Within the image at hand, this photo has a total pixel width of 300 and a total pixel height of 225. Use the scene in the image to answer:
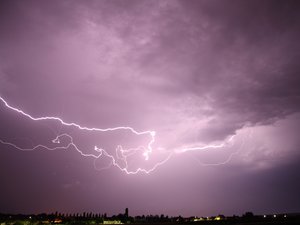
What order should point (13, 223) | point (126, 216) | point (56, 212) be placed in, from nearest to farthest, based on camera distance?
point (13, 223), point (56, 212), point (126, 216)

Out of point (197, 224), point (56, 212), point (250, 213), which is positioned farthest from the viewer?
point (250, 213)

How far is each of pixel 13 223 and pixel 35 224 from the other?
57.5 inches

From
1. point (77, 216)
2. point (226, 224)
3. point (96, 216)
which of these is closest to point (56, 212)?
point (77, 216)

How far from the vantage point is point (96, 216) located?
1232 inches

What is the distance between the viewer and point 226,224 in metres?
23.7

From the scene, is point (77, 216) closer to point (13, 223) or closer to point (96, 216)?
point (96, 216)

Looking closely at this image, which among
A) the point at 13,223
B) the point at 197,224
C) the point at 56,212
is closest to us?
the point at 13,223

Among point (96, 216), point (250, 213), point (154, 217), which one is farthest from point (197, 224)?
point (250, 213)

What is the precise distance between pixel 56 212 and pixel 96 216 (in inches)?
153

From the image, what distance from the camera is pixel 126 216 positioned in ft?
105

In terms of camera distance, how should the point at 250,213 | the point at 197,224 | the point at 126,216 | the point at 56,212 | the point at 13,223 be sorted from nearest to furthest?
the point at 13,223 < the point at 197,224 < the point at 56,212 < the point at 126,216 < the point at 250,213

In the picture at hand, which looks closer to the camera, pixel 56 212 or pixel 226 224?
pixel 226 224

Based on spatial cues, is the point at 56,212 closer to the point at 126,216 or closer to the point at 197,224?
the point at 126,216

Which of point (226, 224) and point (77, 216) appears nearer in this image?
point (226, 224)
